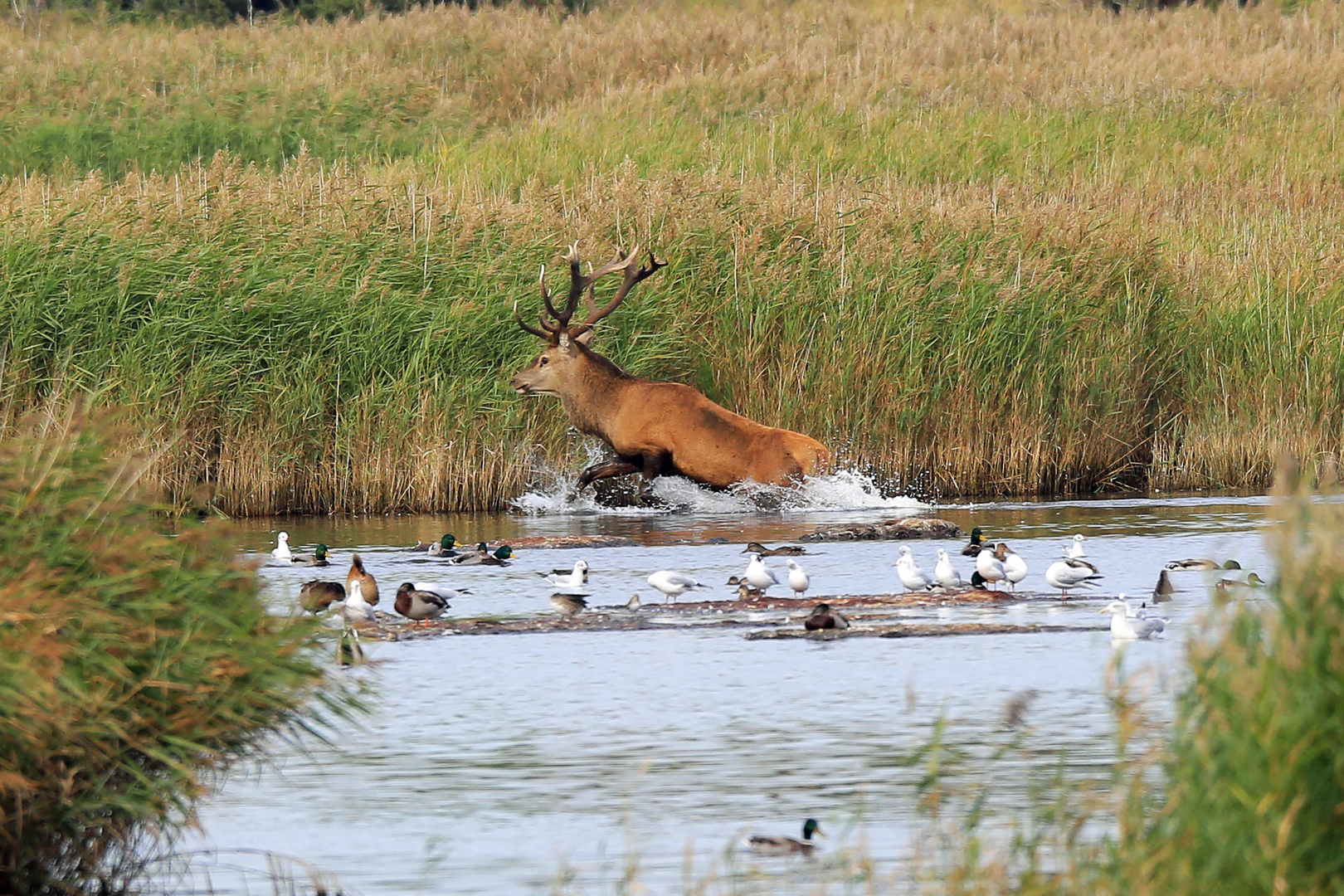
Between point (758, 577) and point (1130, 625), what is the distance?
2.43m

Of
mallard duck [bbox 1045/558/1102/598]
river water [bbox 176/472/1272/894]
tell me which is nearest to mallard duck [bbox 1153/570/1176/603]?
river water [bbox 176/472/1272/894]

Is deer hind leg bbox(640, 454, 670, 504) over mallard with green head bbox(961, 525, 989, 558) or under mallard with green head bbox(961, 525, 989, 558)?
over

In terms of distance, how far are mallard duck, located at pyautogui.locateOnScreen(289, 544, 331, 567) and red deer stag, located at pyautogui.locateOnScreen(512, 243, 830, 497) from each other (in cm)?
363

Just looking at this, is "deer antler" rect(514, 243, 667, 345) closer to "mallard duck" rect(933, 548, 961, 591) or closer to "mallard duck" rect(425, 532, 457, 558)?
"mallard duck" rect(425, 532, 457, 558)

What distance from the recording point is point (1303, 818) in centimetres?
475

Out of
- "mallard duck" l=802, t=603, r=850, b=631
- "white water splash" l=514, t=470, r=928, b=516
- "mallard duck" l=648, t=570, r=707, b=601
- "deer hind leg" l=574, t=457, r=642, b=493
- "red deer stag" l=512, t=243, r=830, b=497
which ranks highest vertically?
"red deer stag" l=512, t=243, r=830, b=497

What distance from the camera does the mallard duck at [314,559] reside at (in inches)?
536

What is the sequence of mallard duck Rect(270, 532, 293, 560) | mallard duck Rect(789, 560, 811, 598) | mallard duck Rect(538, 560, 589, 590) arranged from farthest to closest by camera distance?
mallard duck Rect(270, 532, 293, 560) < mallard duck Rect(538, 560, 589, 590) < mallard duck Rect(789, 560, 811, 598)

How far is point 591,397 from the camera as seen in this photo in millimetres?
17250

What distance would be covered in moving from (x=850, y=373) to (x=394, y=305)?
151 inches

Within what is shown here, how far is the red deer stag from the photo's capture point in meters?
16.8

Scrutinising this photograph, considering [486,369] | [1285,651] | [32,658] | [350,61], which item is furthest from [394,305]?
[350,61]

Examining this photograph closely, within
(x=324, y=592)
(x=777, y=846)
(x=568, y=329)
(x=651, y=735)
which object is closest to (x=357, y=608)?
(x=324, y=592)

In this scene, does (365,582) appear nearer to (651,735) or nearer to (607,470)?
(651,735)
